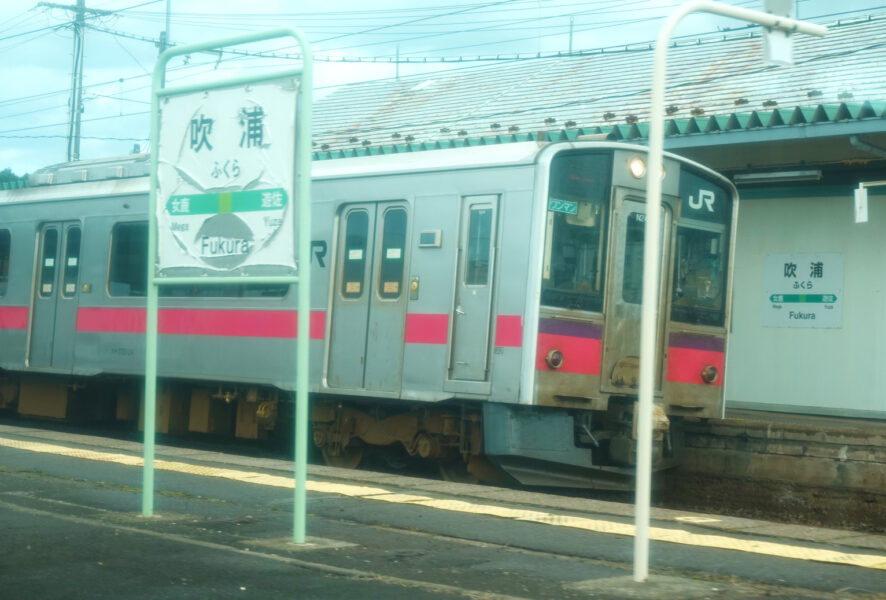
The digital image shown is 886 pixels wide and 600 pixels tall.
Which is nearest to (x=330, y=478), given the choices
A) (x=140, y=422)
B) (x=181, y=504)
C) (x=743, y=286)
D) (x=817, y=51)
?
(x=181, y=504)

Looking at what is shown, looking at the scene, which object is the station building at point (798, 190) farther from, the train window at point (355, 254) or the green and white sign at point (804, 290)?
the train window at point (355, 254)

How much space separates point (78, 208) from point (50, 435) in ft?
11.9

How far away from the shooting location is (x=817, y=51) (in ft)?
55.5

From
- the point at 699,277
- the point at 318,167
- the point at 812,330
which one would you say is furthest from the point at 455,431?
the point at 812,330

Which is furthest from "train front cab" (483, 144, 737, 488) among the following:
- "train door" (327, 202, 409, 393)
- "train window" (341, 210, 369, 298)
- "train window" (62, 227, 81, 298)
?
"train window" (62, 227, 81, 298)

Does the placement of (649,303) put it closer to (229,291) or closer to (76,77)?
(229,291)

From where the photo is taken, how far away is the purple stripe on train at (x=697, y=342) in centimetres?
1171

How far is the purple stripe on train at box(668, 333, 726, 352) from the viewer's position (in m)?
11.7

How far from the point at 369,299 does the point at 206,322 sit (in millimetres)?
2323

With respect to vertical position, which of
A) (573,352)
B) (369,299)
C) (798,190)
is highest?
(798,190)

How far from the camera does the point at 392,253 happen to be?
38.4 feet

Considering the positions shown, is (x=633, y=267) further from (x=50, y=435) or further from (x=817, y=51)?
(x=817, y=51)

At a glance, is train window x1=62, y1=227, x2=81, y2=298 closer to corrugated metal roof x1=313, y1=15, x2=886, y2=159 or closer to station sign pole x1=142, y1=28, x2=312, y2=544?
corrugated metal roof x1=313, y1=15, x2=886, y2=159

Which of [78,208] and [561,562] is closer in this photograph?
[561,562]
